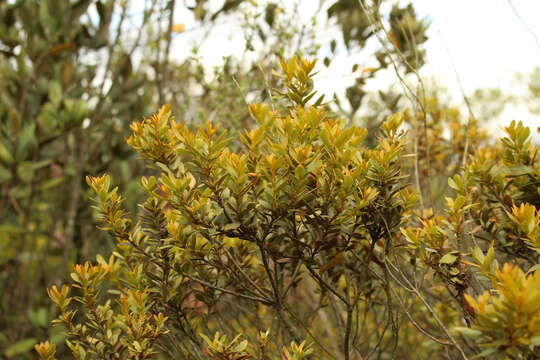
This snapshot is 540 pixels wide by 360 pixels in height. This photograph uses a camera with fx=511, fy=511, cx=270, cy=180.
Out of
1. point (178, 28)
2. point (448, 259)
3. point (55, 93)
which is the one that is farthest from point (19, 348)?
point (448, 259)

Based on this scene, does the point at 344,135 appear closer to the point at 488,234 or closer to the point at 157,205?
Result: the point at 157,205

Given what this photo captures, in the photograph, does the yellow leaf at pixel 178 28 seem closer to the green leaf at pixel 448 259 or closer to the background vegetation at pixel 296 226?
the background vegetation at pixel 296 226

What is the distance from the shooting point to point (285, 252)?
6.68 feet

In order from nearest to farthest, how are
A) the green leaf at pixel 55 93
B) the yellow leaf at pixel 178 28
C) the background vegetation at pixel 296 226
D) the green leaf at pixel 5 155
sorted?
the background vegetation at pixel 296 226 → the green leaf at pixel 5 155 → the green leaf at pixel 55 93 → the yellow leaf at pixel 178 28

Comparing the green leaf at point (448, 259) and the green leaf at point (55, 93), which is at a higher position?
the green leaf at point (55, 93)

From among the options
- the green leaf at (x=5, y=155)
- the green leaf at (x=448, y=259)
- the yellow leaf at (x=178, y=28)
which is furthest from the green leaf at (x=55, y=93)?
the green leaf at (x=448, y=259)

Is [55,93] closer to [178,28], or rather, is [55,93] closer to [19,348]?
[178,28]

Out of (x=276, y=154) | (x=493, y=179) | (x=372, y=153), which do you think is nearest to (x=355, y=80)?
(x=493, y=179)

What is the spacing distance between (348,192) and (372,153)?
260 mm

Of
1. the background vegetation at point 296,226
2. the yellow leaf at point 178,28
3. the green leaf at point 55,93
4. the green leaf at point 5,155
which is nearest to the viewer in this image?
the background vegetation at point 296,226

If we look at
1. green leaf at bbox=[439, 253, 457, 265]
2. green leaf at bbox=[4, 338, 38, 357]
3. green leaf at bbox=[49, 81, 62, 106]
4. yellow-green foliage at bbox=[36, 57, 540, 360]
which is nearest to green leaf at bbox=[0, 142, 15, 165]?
green leaf at bbox=[49, 81, 62, 106]

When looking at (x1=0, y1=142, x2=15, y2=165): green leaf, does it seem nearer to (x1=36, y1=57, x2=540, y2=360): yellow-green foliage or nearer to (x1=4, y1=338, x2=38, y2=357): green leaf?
(x1=4, y1=338, x2=38, y2=357): green leaf

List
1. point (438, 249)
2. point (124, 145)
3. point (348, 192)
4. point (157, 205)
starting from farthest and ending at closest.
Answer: point (124, 145)
point (157, 205)
point (438, 249)
point (348, 192)

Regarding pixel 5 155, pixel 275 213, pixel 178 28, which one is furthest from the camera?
pixel 178 28
